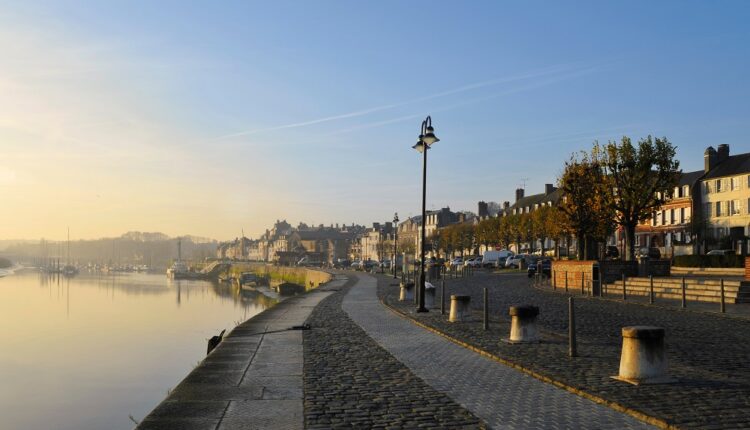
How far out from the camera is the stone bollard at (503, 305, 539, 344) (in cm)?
1513

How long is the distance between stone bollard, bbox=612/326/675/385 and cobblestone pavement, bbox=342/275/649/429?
4.00 ft

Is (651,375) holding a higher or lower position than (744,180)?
lower

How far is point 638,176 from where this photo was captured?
46375mm

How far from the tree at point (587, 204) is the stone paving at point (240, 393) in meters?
30.6

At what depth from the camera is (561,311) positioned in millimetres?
24219

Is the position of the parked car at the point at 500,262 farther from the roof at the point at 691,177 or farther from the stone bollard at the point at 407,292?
the stone bollard at the point at 407,292

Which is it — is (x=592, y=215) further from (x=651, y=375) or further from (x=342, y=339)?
(x=651, y=375)

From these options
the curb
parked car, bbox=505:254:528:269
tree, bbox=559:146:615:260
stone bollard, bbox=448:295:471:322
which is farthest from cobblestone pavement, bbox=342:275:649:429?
parked car, bbox=505:254:528:269

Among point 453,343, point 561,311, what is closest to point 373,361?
point 453,343

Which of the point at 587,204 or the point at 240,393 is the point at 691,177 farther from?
the point at 240,393

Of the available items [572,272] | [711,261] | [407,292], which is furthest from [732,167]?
[407,292]

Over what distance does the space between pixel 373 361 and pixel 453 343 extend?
3.15 metres

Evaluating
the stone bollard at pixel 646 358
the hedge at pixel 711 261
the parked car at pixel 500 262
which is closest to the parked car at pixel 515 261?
the parked car at pixel 500 262

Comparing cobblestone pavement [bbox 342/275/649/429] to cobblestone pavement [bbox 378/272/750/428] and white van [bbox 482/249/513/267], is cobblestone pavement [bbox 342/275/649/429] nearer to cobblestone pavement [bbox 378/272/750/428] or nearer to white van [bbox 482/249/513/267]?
cobblestone pavement [bbox 378/272/750/428]
